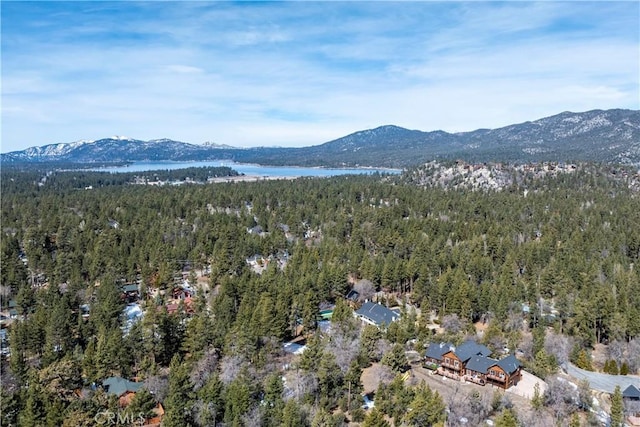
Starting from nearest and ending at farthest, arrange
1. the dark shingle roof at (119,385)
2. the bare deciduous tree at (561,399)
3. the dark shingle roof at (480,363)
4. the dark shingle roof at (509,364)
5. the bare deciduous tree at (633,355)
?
the bare deciduous tree at (561,399) < the dark shingle roof at (119,385) < the dark shingle roof at (509,364) < the dark shingle roof at (480,363) < the bare deciduous tree at (633,355)

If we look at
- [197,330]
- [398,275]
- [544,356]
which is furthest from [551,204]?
[197,330]

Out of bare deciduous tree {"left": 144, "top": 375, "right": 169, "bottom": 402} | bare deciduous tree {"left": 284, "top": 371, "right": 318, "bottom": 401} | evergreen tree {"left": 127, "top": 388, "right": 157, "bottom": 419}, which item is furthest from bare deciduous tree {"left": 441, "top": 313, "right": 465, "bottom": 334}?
evergreen tree {"left": 127, "top": 388, "right": 157, "bottom": 419}

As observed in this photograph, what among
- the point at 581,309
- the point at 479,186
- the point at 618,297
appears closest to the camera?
the point at 581,309

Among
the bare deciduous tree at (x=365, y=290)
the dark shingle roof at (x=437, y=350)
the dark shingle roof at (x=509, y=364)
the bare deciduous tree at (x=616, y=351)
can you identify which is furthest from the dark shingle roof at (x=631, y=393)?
the bare deciduous tree at (x=365, y=290)

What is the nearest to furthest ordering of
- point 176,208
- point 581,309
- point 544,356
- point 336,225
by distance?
point 544,356 → point 581,309 → point 336,225 → point 176,208

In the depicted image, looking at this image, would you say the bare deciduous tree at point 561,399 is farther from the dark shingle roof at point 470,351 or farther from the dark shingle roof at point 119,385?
the dark shingle roof at point 119,385

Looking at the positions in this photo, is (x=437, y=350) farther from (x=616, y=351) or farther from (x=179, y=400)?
(x=179, y=400)

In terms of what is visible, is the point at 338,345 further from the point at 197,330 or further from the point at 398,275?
the point at 398,275
